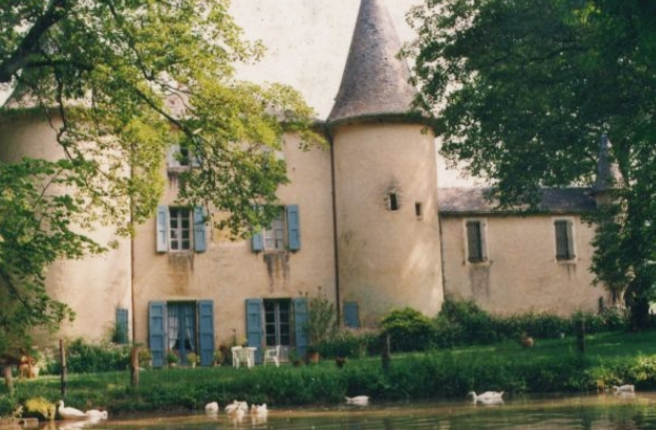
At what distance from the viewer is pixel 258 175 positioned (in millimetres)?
18484

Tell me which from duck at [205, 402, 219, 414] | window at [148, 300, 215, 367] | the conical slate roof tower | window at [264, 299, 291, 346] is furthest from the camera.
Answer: window at [264, 299, 291, 346]

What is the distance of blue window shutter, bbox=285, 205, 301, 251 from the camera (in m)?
28.6

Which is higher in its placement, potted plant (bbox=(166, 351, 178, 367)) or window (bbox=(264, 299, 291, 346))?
window (bbox=(264, 299, 291, 346))

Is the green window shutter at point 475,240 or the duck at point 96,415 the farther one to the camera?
the green window shutter at point 475,240

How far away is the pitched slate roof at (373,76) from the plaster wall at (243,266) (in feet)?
6.01

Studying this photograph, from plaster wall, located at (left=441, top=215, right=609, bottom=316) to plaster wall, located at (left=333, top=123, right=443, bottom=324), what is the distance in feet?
5.22

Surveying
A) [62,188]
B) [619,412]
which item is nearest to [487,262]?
[62,188]

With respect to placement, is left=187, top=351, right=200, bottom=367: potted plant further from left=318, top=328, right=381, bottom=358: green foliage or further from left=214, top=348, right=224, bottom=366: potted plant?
left=318, top=328, right=381, bottom=358: green foliage

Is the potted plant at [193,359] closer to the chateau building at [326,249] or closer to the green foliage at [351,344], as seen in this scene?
the chateau building at [326,249]

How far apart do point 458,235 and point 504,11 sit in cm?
1183

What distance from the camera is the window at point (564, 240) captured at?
31.6m

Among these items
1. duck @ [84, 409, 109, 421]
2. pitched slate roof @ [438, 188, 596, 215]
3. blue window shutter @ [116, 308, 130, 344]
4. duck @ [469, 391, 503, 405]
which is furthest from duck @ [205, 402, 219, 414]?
pitched slate roof @ [438, 188, 596, 215]

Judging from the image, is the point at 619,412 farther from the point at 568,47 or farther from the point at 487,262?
the point at 487,262

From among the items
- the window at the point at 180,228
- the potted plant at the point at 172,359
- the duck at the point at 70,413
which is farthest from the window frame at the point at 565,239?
the duck at the point at 70,413
